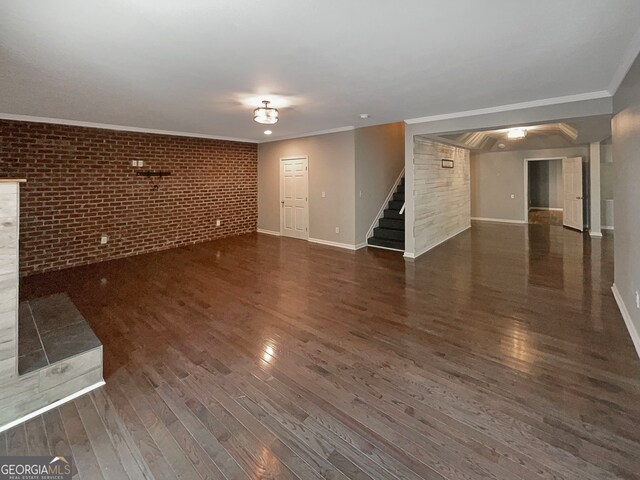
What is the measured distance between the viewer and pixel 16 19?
2.09 metres

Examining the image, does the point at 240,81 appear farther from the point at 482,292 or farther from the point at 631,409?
the point at 631,409

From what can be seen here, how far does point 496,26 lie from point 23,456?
12.8 ft

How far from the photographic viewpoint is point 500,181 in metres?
10.4

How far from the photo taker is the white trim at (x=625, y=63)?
2.46 m

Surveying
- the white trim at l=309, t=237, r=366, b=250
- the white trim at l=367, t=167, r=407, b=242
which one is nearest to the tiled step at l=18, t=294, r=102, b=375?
the white trim at l=309, t=237, r=366, b=250

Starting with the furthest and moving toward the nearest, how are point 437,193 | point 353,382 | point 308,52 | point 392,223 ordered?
1. point 392,223
2. point 437,193
3. point 308,52
4. point 353,382

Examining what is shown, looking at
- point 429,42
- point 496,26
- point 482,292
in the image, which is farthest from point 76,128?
point 482,292

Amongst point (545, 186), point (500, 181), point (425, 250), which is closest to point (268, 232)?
point (425, 250)

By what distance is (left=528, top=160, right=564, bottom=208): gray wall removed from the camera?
44.5ft

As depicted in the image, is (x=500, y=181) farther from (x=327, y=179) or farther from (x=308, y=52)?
(x=308, y=52)

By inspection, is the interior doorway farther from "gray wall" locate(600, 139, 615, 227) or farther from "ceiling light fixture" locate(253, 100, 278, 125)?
"ceiling light fixture" locate(253, 100, 278, 125)

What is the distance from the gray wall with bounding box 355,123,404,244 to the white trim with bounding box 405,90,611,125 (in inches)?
56.9

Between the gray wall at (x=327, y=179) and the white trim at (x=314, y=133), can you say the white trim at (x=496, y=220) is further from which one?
the white trim at (x=314, y=133)

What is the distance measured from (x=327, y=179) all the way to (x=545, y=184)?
12.2 metres
